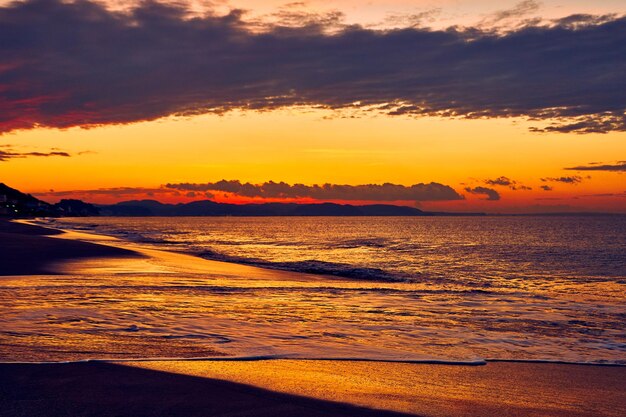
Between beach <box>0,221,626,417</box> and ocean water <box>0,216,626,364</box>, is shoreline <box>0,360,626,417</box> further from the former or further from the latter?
ocean water <box>0,216,626,364</box>

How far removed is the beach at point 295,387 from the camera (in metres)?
6.97

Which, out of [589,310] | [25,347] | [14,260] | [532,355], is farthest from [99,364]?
[14,260]

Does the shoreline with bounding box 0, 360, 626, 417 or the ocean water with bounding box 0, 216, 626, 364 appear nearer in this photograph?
the shoreline with bounding box 0, 360, 626, 417

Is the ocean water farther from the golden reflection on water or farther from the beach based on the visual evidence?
the beach

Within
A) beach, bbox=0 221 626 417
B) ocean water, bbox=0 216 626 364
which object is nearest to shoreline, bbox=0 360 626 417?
beach, bbox=0 221 626 417

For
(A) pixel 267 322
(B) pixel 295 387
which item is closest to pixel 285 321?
(A) pixel 267 322

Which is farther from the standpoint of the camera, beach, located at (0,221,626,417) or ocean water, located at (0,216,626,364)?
ocean water, located at (0,216,626,364)

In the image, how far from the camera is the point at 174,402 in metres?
7.11

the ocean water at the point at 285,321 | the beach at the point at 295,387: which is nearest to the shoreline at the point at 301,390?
the beach at the point at 295,387

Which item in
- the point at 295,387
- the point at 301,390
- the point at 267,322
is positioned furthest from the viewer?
the point at 267,322

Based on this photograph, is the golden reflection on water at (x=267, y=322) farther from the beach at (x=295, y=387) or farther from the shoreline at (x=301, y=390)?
the shoreline at (x=301, y=390)

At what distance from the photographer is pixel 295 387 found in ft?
26.3

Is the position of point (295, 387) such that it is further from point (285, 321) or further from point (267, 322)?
point (285, 321)

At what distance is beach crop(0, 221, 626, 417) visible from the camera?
697cm
